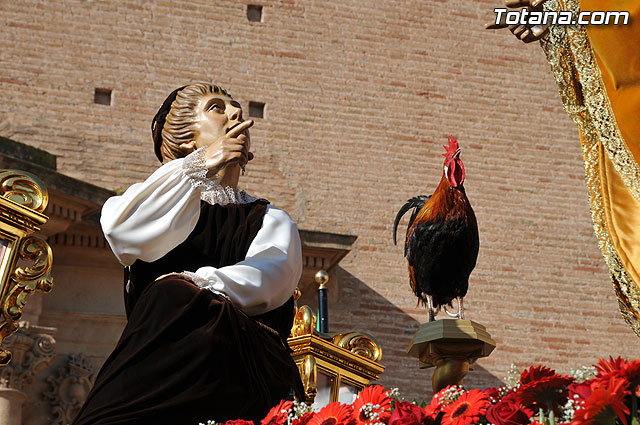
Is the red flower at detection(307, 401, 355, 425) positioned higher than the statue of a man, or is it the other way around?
the statue of a man

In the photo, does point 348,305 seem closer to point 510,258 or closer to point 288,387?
point 510,258

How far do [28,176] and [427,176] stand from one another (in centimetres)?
691

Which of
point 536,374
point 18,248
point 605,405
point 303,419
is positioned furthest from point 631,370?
point 18,248

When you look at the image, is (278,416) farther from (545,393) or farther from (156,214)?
(156,214)

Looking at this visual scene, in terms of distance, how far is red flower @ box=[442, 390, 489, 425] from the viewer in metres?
1.91

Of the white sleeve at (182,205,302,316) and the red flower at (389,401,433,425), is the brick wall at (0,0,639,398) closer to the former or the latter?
the white sleeve at (182,205,302,316)

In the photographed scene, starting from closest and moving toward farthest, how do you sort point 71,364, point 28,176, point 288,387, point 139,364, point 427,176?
point 139,364, point 288,387, point 28,176, point 71,364, point 427,176

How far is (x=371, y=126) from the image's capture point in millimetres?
10203

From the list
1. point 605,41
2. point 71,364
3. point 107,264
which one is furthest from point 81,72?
point 605,41

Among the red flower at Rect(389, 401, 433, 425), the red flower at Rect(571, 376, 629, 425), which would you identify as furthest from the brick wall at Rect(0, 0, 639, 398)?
the red flower at Rect(571, 376, 629, 425)

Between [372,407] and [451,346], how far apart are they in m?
1.11

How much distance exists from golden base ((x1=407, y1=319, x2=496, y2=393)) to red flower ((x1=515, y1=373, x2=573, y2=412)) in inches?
43.2

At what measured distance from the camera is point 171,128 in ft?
11.9

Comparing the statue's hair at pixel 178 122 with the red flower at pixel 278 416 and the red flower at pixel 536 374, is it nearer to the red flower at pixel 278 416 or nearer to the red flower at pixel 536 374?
the red flower at pixel 278 416
